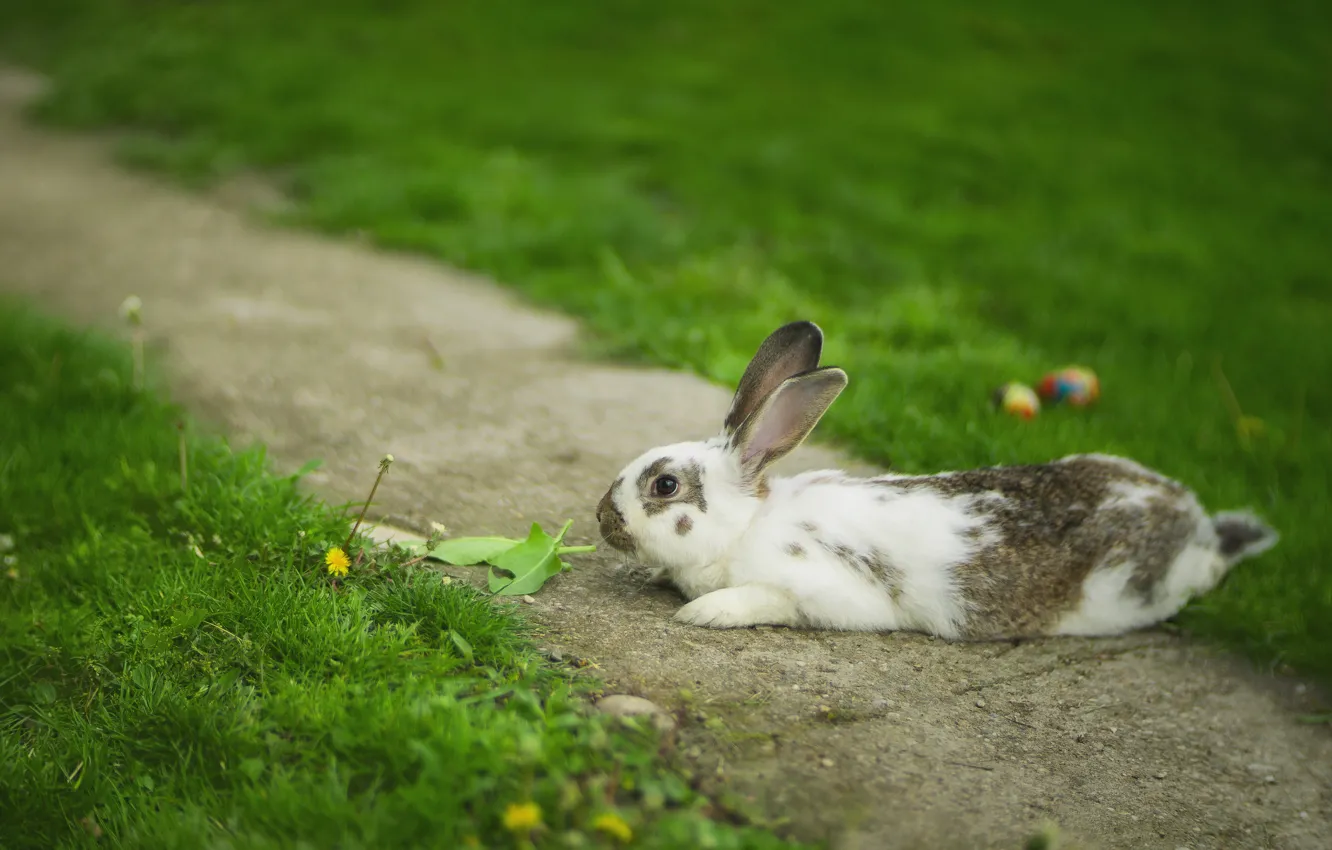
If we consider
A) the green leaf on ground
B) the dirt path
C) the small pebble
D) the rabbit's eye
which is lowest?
the dirt path

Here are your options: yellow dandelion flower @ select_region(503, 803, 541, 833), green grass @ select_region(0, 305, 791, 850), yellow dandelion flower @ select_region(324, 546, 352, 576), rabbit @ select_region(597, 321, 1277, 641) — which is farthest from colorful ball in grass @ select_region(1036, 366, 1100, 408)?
yellow dandelion flower @ select_region(503, 803, 541, 833)

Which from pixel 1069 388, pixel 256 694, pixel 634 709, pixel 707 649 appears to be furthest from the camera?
pixel 1069 388

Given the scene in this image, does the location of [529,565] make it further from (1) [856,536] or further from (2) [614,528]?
(1) [856,536]

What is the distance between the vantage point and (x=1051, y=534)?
369 cm

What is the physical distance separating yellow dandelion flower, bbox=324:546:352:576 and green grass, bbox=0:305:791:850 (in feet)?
0.17

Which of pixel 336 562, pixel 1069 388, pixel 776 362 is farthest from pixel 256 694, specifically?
pixel 1069 388

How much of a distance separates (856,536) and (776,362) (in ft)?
1.94

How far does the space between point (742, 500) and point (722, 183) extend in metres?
5.23

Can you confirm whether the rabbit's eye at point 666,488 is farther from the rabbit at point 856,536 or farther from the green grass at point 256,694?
the green grass at point 256,694

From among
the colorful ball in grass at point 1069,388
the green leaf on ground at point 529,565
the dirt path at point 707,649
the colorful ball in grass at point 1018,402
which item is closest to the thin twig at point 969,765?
the dirt path at point 707,649

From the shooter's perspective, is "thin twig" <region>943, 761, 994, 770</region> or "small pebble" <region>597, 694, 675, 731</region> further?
"thin twig" <region>943, 761, 994, 770</region>

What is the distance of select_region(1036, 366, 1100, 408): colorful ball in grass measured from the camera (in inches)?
207

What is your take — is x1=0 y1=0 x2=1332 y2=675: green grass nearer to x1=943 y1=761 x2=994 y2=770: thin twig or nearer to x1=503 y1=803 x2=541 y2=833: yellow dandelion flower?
x1=943 y1=761 x2=994 y2=770: thin twig

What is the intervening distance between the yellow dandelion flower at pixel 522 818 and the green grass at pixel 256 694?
2.2 inches
